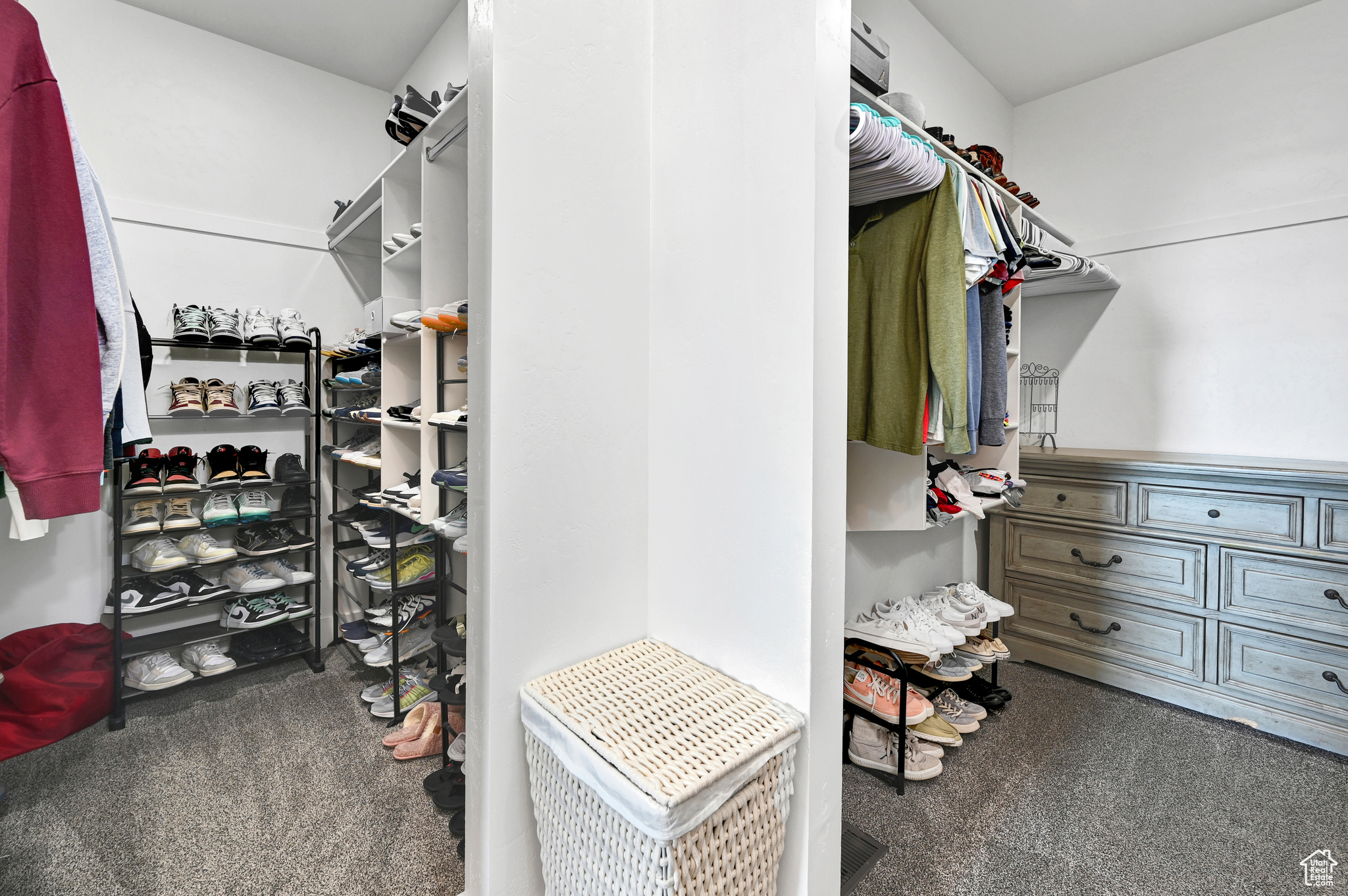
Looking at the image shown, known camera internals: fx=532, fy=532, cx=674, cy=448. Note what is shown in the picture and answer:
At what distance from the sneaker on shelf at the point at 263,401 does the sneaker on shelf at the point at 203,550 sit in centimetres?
57

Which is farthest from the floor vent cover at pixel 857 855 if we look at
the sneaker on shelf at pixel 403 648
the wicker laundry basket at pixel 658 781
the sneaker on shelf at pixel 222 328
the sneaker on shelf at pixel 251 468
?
the sneaker on shelf at pixel 222 328

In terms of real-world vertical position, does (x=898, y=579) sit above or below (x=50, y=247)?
below

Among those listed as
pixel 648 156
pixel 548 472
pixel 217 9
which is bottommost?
pixel 548 472

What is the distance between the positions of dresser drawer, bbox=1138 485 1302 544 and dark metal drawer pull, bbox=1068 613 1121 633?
46 cm

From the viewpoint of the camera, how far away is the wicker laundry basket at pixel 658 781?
78 cm

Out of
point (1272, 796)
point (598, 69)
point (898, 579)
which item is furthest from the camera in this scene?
point (898, 579)

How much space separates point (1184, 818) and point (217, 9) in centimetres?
458

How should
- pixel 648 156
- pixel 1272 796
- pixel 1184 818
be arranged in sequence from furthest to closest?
pixel 1272 796, pixel 1184 818, pixel 648 156

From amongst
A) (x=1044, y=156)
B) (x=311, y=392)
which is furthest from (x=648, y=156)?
(x=1044, y=156)

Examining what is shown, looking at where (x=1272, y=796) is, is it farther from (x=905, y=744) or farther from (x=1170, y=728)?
(x=905, y=744)

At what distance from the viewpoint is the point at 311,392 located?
2.66 m

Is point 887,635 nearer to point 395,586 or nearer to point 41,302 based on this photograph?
point 395,586

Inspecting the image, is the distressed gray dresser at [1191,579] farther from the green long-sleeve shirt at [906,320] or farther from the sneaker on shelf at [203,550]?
the sneaker on shelf at [203,550]

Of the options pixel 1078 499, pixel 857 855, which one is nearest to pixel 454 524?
pixel 857 855
